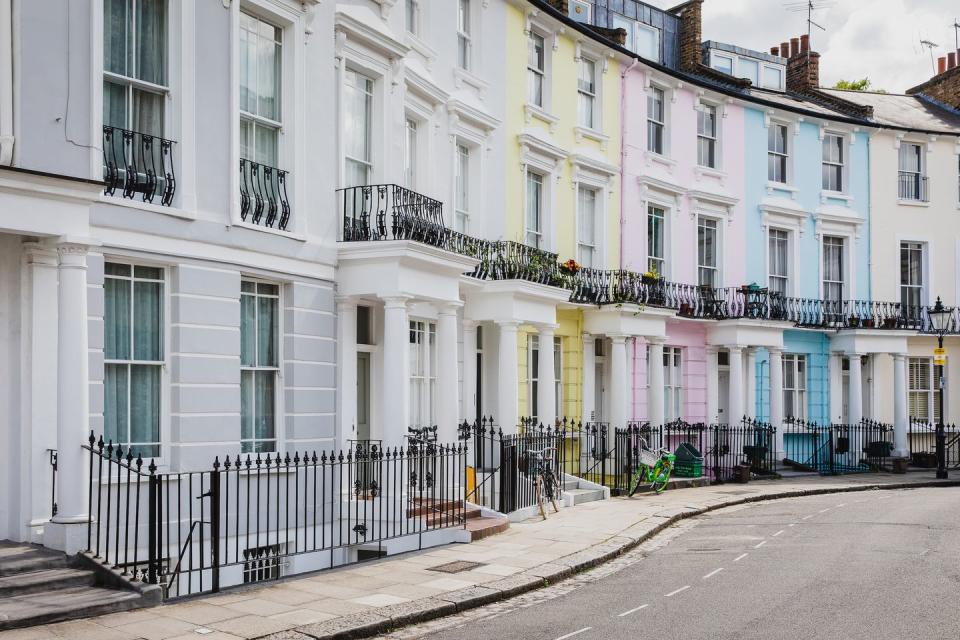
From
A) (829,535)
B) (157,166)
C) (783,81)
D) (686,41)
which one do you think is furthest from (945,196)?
(157,166)

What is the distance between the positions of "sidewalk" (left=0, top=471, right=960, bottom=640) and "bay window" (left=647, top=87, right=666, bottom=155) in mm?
11305

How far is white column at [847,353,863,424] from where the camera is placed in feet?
90.9

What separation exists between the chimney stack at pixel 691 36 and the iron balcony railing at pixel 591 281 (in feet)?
22.6

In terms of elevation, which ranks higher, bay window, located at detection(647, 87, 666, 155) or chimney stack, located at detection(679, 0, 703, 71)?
chimney stack, located at detection(679, 0, 703, 71)

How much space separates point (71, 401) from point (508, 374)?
997 centimetres

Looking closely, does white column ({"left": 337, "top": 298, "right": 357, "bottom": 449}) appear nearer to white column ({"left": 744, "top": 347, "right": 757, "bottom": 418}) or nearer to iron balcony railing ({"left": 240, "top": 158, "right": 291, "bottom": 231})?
iron balcony railing ({"left": 240, "top": 158, "right": 291, "bottom": 231})

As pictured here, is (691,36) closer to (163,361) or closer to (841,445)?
(841,445)

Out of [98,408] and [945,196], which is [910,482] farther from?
[98,408]

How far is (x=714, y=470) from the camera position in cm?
2298

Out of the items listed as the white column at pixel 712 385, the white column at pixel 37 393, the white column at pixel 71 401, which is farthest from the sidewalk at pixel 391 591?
the white column at pixel 712 385

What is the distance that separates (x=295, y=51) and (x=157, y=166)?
2921 millimetres

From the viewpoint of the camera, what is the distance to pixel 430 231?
1466cm

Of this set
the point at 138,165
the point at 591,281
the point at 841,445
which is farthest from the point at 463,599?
the point at 841,445

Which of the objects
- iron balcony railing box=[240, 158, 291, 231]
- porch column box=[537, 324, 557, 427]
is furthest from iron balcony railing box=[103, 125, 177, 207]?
porch column box=[537, 324, 557, 427]
